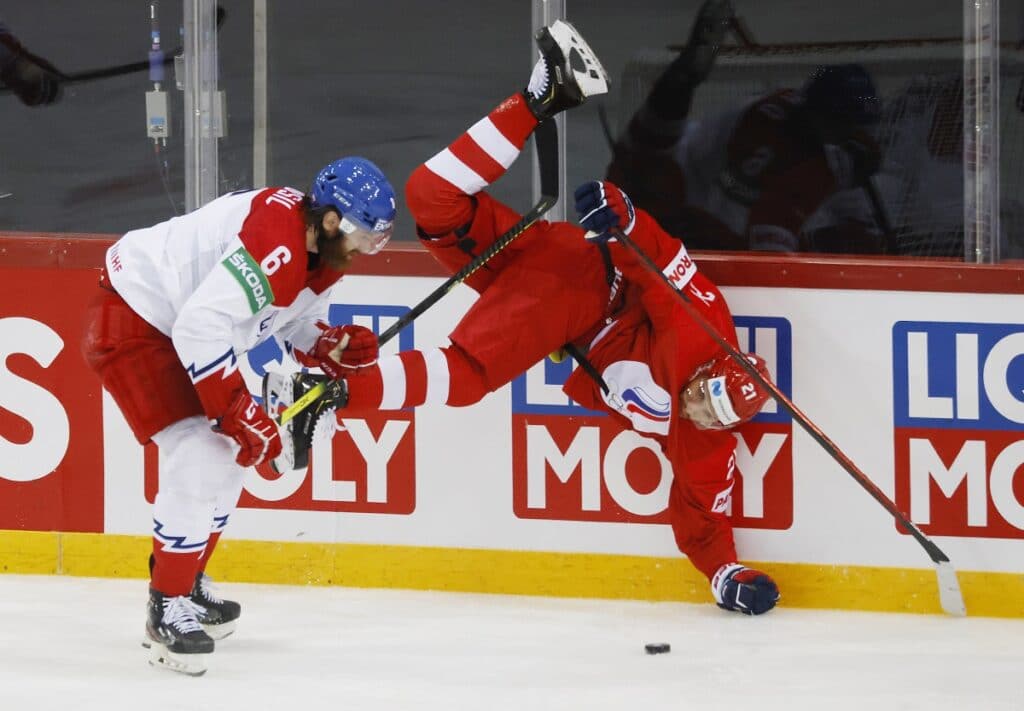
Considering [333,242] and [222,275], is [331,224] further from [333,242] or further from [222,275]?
[222,275]

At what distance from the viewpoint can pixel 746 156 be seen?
4.46 meters

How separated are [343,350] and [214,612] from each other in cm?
65

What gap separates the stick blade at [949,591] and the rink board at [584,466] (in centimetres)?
4

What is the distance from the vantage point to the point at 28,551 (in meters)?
4.51

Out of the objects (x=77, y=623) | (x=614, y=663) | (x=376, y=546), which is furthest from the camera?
(x=376, y=546)

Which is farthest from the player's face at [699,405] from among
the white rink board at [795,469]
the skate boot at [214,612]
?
the skate boot at [214,612]

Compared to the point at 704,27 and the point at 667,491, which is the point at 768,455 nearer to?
the point at 667,491

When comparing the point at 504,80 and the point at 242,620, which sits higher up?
the point at 504,80

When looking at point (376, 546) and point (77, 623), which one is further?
point (376, 546)

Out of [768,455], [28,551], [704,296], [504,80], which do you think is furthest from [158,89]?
[768,455]

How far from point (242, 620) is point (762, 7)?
2003 mm

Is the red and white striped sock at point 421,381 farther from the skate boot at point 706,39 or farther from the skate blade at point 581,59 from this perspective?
the skate boot at point 706,39

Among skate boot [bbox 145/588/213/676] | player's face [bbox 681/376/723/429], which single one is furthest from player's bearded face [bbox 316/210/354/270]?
player's face [bbox 681/376/723/429]

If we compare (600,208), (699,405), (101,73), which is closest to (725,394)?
(699,405)
